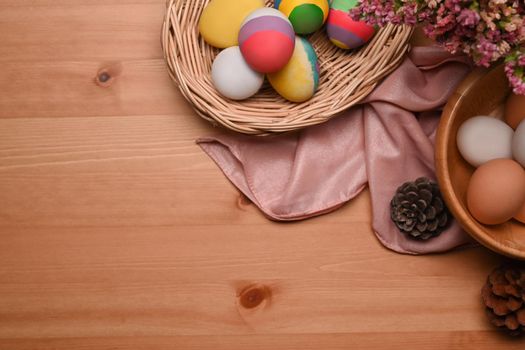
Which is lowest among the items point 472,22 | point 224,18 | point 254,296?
point 254,296

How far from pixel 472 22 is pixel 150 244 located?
584 mm

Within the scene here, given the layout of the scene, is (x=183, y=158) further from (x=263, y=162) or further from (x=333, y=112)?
(x=333, y=112)

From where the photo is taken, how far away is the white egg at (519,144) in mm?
898

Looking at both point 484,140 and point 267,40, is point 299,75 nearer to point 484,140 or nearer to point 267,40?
point 267,40

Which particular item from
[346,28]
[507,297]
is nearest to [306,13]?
[346,28]

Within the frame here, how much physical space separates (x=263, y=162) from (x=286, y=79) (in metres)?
0.15

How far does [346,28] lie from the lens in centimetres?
98

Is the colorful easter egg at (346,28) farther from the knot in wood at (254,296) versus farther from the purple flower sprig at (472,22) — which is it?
the knot in wood at (254,296)

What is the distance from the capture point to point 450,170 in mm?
921

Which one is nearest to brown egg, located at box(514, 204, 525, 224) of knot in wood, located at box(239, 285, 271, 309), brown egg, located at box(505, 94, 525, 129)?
brown egg, located at box(505, 94, 525, 129)

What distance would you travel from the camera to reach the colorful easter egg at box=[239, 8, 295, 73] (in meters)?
0.93

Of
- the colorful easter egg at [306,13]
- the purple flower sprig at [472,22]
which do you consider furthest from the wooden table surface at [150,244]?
the purple flower sprig at [472,22]

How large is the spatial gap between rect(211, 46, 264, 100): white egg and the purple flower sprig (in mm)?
201

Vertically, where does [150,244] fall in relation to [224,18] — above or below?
below
